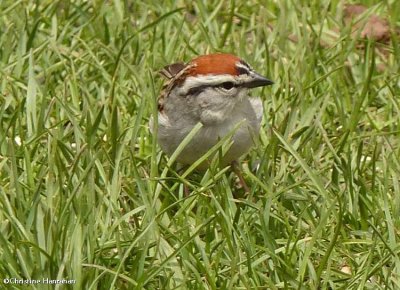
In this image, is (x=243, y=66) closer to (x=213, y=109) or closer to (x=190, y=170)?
(x=213, y=109)

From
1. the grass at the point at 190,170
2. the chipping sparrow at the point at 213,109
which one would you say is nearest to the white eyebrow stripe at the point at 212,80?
the chipping sparrow at the point at 213,109

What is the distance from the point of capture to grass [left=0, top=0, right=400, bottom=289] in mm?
3996

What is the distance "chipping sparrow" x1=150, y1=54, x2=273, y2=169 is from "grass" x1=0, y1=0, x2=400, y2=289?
0.38ft

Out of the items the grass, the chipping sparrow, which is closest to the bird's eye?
the chipping sparrow

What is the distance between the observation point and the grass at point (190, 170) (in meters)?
4.00

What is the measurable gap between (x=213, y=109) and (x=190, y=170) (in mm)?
396

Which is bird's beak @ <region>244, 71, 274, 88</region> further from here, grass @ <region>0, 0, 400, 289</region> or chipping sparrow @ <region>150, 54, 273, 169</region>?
grass @ <region>0, 0, 400, 289</region>

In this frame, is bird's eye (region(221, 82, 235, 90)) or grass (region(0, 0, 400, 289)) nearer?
grass (region(0, 0, 400, 289))

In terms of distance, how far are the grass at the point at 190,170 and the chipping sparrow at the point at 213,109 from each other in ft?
0.38

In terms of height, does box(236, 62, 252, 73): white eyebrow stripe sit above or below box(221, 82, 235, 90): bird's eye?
above

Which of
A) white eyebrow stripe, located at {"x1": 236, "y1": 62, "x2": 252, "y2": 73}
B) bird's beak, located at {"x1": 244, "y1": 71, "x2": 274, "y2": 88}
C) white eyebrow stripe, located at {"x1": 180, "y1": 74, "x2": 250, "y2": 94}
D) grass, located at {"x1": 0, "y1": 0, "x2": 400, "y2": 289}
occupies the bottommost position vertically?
grass, located at {"x1": 0, "y1": 0, "x2": 400, "y2": 289}

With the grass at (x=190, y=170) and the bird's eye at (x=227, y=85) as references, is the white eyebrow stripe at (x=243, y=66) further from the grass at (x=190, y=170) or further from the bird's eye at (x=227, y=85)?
the grass at (x=190, y=170)

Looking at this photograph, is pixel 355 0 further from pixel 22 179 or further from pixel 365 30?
pixel 22 179

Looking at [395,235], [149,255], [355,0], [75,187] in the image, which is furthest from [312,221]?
[355,0]
